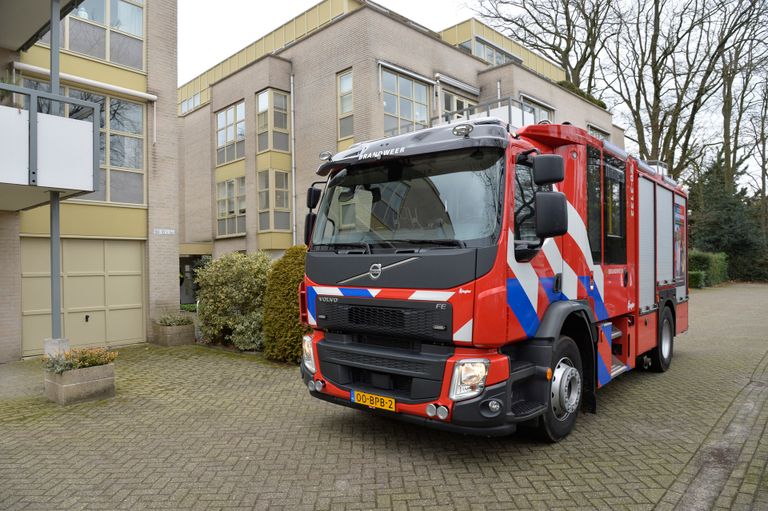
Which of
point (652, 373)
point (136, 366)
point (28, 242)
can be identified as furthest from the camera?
point (28, 242)

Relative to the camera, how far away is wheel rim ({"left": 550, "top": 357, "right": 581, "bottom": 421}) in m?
4.70

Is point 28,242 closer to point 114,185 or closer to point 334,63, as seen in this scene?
point 114,185

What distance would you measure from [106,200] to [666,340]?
10.9 meters

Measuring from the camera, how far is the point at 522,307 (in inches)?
168

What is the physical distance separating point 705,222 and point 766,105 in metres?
7.87

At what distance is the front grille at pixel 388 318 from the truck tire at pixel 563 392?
112 centimetres

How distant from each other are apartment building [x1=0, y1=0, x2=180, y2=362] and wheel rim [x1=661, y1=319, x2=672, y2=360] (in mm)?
9933

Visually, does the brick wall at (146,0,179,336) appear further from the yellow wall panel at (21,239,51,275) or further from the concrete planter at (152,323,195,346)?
the yellow wall panel at (21,239,51,275)

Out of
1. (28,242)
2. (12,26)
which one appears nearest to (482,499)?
(28,242)

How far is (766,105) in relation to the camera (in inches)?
1220

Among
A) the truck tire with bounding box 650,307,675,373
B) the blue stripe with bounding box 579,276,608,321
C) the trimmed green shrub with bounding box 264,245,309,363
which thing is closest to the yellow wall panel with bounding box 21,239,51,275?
the trimmed green shrub with bounding box 264,245,309,363

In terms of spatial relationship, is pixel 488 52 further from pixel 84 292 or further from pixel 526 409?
pixel 526 409

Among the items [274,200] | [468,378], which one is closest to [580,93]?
[274,200]

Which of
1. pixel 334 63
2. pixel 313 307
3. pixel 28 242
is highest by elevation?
pixel 334 63
